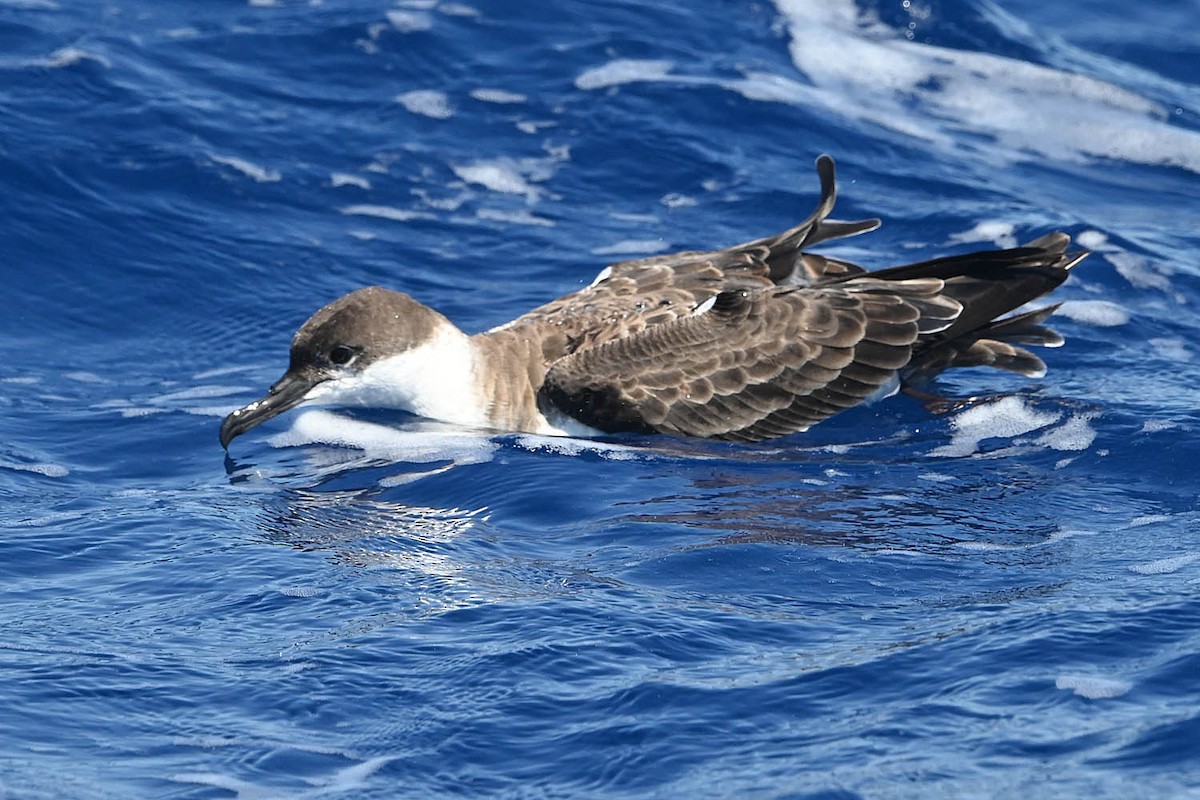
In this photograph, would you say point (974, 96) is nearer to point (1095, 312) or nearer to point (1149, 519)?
point (1095, 312)

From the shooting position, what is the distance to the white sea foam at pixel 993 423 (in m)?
7.66

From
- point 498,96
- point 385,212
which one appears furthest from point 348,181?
point 498,96

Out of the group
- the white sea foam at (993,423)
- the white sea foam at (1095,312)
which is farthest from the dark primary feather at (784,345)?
the white sea foam at (1095,312)

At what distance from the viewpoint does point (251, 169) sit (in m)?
10.9

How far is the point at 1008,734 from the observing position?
4.78m

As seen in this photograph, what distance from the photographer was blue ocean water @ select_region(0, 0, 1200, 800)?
4980 millimetres

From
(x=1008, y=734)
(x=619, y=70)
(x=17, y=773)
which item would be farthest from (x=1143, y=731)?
(x=619, y=70)

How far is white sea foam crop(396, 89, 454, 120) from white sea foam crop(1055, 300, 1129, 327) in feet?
14.7

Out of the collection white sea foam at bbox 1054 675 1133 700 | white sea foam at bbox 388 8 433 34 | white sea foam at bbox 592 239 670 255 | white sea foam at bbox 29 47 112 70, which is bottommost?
white sea foam at bbox 1054 675 1133 700

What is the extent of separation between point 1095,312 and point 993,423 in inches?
77.1

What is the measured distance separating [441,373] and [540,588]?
2284 mm

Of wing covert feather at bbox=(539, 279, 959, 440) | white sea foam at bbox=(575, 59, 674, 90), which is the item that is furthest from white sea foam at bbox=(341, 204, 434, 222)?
wing covert feather at bbox=(539, 279, 959, 440)

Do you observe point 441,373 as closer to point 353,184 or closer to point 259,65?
point 353,184

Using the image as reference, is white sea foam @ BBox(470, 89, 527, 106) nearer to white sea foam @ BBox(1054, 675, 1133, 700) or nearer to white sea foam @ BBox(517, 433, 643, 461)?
white sea foam @ BBox(517, 433, 643, 461)
